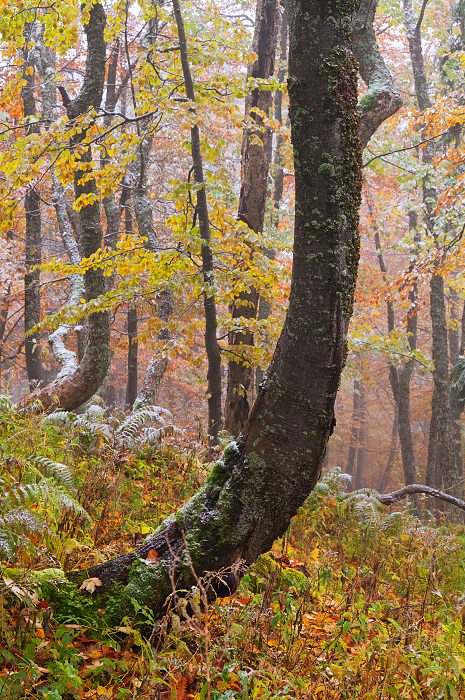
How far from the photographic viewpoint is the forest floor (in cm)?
259

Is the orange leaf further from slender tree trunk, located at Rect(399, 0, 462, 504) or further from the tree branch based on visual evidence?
slender tree trunk, located at Rect(399, 0, 462, 504)

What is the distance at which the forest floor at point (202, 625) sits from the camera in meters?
2.59

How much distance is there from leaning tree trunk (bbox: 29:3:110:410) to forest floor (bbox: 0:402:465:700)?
162 cm

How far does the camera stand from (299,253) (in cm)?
283

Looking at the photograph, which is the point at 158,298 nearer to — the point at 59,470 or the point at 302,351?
the point at 59,470

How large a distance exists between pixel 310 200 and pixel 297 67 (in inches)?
25.2

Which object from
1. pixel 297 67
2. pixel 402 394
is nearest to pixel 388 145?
pixel 402 394

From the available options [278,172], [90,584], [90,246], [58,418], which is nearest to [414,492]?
[58,418]

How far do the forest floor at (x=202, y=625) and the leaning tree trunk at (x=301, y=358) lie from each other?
23 cm

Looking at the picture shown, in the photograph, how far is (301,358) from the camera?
283 cm

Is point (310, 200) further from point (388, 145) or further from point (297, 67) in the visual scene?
point (388, 145)

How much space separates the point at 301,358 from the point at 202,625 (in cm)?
145

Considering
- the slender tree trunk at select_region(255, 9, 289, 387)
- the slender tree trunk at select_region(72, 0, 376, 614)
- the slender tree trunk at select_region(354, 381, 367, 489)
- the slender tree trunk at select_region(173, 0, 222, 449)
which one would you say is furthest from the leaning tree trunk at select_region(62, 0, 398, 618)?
the slender tree trunk at select_region(354, 381, 367, 489)

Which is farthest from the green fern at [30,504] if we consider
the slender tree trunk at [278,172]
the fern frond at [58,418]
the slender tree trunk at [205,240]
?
the slender tree trunk at [278,172]
